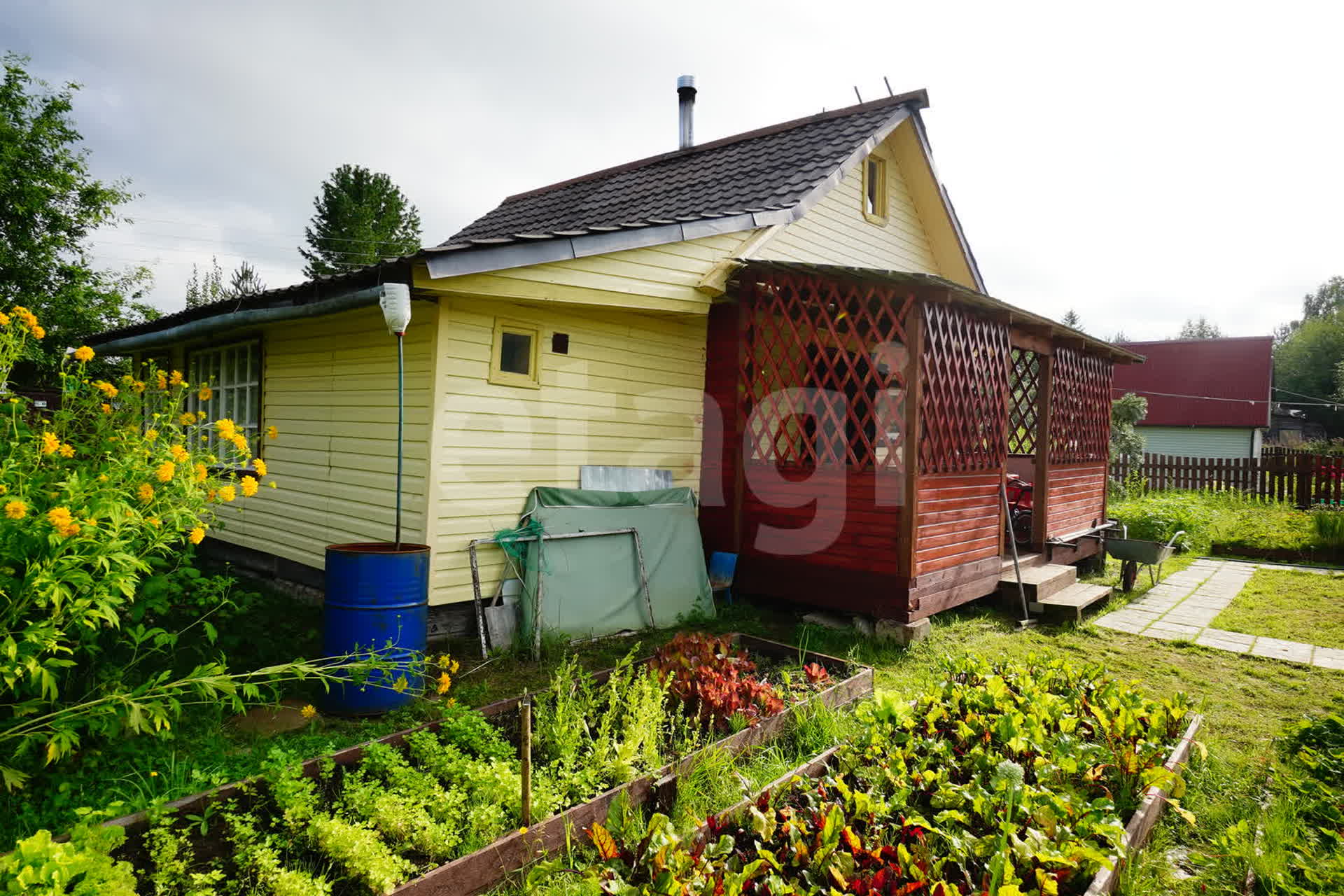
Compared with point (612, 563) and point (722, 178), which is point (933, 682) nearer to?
point (612, 563)

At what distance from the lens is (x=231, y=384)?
7.68 metres

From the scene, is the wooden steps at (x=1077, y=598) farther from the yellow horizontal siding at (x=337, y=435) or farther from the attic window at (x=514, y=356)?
the yellow horizontal siding at (x=337, y=435)

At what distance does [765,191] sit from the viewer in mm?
6910

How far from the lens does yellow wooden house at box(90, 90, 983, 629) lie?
16.4 ft

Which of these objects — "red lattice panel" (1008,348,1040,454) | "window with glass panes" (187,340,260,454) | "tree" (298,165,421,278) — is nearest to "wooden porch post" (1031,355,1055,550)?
"red lattice panel" (1008,348,1040,454)

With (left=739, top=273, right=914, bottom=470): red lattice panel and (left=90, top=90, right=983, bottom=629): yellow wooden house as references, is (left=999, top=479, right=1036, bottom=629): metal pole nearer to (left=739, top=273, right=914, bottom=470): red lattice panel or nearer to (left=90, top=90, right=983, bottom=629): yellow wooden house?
(left=739, top=273, right=914, bottom=470): red lattice panel

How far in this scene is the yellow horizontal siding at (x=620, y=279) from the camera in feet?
15.6

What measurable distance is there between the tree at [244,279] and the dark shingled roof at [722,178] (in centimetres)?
3072

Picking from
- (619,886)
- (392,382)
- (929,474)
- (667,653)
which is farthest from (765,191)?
(619,886)

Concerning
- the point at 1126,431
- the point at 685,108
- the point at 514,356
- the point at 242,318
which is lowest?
the point at 1126,431

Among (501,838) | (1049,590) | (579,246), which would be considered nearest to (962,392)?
(1049,590)

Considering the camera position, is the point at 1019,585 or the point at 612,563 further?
the point at 1019,585

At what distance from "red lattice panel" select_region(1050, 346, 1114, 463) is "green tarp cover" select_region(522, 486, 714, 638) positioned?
482 cm

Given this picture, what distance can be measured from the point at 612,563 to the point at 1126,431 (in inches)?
523
